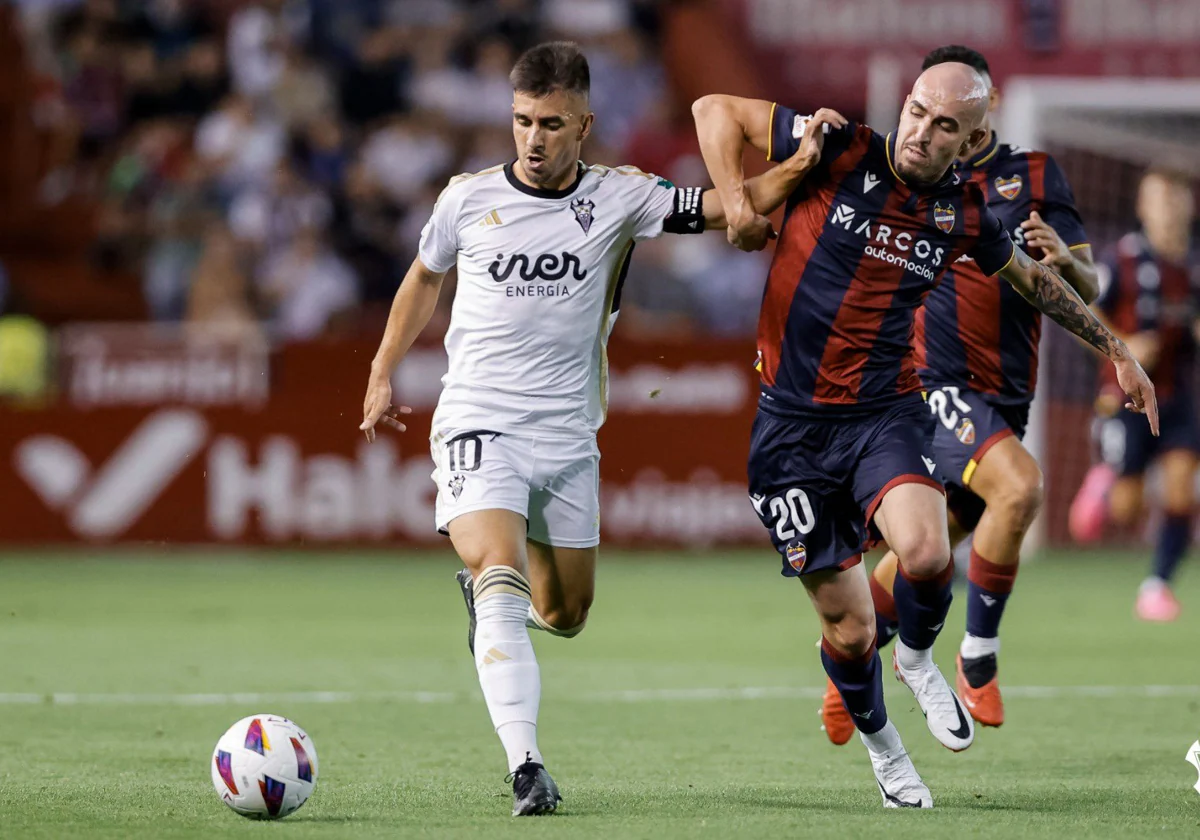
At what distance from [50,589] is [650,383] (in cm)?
524

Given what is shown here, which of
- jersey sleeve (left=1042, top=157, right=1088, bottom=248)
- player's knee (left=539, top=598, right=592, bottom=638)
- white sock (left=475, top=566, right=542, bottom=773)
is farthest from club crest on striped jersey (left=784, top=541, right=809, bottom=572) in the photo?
jersey sleeve (left=1042, top=157, right=1088, bottom=248)

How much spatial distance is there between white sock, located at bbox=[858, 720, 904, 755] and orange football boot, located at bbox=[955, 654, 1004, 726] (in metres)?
1.61

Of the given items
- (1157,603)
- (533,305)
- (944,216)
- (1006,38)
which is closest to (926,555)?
(944,216)

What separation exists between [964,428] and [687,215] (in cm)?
220

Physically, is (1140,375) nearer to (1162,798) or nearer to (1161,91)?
(1162,798)

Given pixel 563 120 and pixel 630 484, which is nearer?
pixel 563 120

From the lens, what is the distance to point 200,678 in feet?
31.6

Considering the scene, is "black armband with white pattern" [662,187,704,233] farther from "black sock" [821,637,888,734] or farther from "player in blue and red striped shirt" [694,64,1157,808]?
"black sock" [821,637,888,734]

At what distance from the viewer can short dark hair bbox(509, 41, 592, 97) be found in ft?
20.8

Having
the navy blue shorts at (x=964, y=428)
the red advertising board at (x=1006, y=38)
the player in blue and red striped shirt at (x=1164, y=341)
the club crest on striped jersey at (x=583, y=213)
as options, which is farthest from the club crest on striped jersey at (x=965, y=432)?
the red advertising board at (x=1006, y=38)

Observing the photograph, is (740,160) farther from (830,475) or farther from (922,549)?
(922,549)

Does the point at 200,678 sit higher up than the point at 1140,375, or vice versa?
the point at 1140,375

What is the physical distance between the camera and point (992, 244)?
6.68 meters

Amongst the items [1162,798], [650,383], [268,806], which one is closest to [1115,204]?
[650,383]
